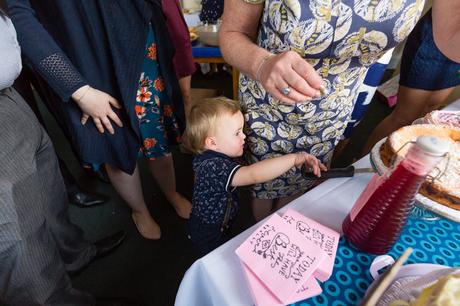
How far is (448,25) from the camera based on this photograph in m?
0.67

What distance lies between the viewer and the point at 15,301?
803mm

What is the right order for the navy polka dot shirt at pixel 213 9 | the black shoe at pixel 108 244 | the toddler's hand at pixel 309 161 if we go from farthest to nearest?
the navy polka dot shirt at pixel 213 9 → the black shoe at pixel 108 244 → the toddler's hand at pixel 309 161

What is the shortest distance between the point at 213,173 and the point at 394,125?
113 cm

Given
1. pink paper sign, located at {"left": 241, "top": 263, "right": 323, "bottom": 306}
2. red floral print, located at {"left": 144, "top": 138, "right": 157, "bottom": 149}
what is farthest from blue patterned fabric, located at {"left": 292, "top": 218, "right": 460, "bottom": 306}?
red floral print, located at {"left": 144, "top": 138, "right": 157, "bottom": 149}

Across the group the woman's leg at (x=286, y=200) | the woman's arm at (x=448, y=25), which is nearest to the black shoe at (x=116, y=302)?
the woman's leg at (x=286, y=200)

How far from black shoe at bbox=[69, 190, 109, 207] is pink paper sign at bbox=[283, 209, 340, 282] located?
1.44 m

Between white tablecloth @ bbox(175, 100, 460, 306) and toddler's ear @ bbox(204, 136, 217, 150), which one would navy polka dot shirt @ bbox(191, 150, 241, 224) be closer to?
toddler's ear @ bbox(204, 136, 217, 150)

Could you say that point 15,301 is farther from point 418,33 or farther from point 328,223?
point 418,33

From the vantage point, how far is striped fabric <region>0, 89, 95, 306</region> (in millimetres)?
675

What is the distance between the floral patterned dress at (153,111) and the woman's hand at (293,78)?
0.59m

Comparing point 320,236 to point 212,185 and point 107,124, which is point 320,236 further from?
point 107,124

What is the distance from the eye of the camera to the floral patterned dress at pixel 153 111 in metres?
1.02

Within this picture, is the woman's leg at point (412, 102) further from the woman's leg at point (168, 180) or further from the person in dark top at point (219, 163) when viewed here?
the woman's leg at point (168, 180)

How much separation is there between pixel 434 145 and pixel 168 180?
1.28 metres
